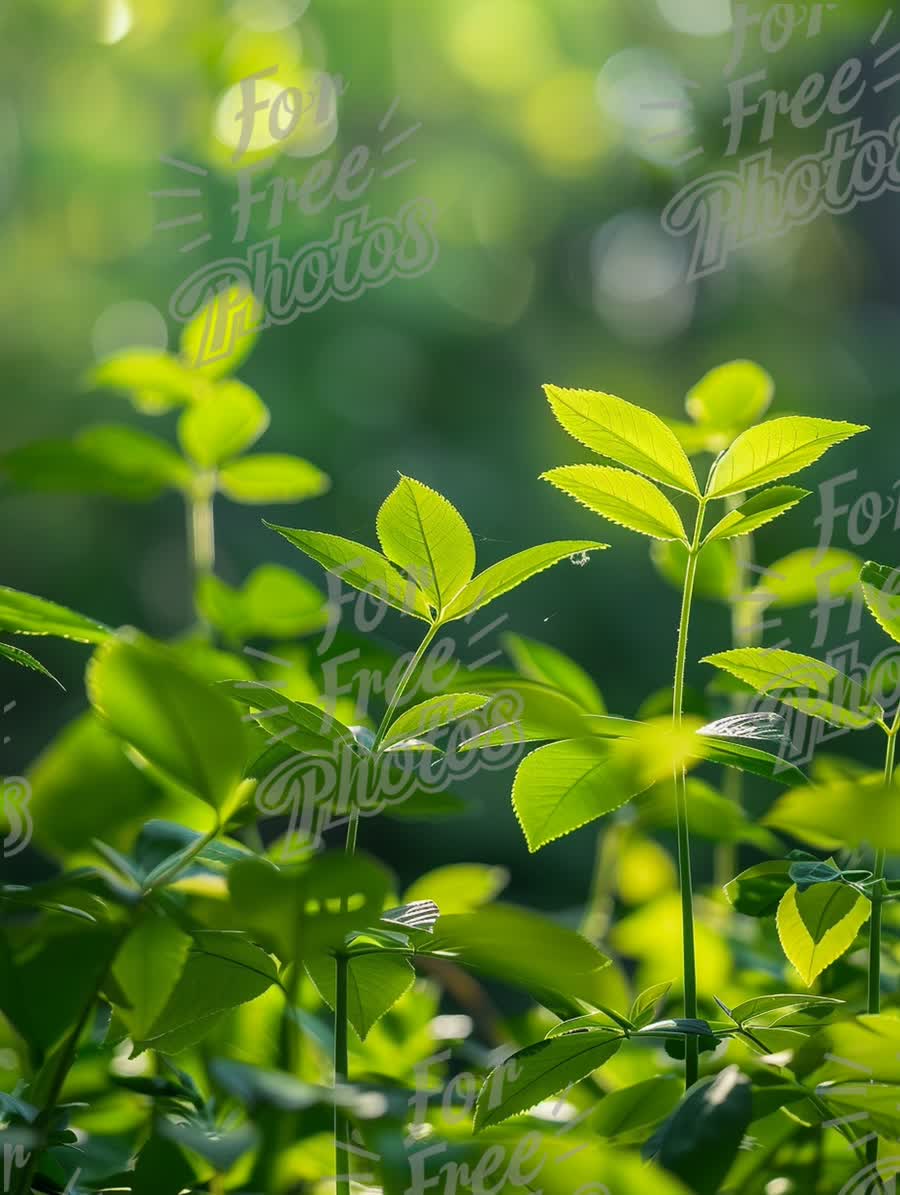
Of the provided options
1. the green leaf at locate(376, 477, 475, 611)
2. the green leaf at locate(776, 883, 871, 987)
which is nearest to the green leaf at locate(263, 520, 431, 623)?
the green leaf at locate(376, 477, 475, 611)

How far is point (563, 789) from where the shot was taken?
22 cm

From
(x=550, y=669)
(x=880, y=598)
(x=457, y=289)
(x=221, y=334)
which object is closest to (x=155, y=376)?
(x=221, y=334)

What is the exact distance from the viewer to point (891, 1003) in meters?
0.27

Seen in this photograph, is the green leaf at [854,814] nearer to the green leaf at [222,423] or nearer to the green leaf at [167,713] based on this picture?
the green leaf at [167,713]

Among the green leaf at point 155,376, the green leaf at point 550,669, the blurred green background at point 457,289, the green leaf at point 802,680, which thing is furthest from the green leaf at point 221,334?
the blurred green background at point 457,289

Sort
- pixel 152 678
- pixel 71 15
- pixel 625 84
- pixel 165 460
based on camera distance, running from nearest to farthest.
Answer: pixel 152 678 → pixel 165 460 → pixel 625 84 → pixel 71 15

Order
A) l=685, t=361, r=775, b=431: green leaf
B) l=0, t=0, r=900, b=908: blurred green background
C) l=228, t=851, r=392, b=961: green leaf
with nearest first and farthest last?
l=228, t=851, r=392, b=961: green leaf < l=685, t=361, r=775, b=431: green leaf < l=0, t=0, r=900, b=908: blurred green background

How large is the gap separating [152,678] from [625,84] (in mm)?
2517

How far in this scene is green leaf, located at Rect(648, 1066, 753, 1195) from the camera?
160 mm

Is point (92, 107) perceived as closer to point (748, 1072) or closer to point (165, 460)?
point (165, 460)

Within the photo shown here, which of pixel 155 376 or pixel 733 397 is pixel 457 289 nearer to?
pixel 155 376

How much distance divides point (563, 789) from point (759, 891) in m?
0.06

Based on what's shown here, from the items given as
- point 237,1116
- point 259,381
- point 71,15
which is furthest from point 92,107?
point 237,1116

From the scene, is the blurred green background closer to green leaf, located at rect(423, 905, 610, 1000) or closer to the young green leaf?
the young green leaf
